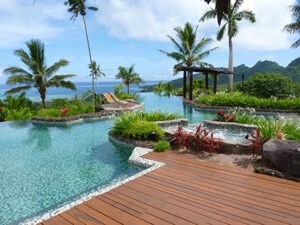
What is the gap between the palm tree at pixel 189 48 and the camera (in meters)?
22.7

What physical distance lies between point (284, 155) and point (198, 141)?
2.02m

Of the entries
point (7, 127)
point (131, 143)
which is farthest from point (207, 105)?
point (7, 127)

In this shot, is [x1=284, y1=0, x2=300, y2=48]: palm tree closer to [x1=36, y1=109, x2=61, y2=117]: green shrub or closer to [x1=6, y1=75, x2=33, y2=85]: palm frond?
[x1=36, y1=109, x2=61, y2=117]: green shrub

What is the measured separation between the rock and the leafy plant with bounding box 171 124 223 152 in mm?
1283

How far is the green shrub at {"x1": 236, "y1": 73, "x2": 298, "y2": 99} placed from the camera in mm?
18922

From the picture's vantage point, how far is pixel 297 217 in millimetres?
2771

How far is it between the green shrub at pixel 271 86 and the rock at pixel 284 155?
52.7ft

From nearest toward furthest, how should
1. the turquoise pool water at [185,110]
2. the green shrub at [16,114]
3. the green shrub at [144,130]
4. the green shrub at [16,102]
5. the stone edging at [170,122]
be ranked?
1. the green shrub at [144,130]
2. the stone edging at [170,122]
3. the turquoise pool water at [185,110]
4. the green shrub at [16,114]
5. the green shrub at [16,102]

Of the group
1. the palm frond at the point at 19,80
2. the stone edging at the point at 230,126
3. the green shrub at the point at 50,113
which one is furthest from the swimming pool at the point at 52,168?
the palm frond at the point at 19,80

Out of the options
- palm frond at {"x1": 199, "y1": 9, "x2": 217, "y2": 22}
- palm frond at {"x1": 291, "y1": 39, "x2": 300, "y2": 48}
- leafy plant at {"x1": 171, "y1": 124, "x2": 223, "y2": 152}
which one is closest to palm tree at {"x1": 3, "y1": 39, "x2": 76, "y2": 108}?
leafy plant at {"x1": 171, "y1": 124, "x2": 223, "y2": 152}

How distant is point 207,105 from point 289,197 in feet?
42.0

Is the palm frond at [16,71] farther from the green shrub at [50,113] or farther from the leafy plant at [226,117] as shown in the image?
the leafy plant at [226,117]

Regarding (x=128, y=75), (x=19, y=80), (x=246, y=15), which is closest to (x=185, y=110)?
(x=19, y=80)

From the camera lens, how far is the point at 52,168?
5609 millimetres
